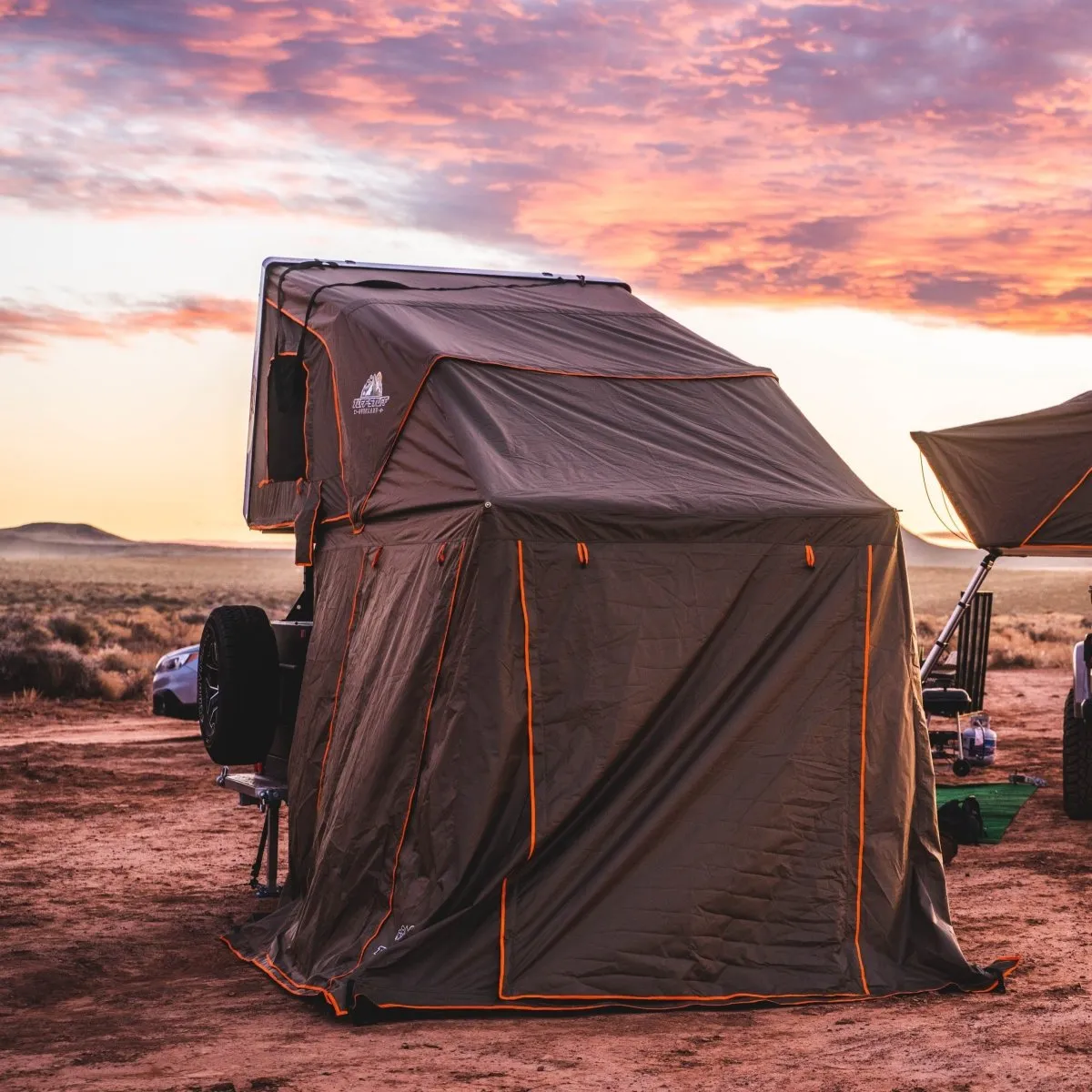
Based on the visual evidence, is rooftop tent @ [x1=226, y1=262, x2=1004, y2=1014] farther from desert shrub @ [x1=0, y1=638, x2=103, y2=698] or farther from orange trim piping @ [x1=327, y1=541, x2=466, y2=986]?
desert shrub @ [x1=0, y1=638, x2=103, y2=698]

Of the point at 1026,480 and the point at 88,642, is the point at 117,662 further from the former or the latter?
the point at 1026,480

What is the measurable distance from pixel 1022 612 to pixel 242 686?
78535 millimetres

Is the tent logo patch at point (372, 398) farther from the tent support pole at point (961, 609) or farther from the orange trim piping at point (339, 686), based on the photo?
the tent support pole at point (961, 609)

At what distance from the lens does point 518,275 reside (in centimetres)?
993

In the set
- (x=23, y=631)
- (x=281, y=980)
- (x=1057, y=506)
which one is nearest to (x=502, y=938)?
(x=281, y=980)

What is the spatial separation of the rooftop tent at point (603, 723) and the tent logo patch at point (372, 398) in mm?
39

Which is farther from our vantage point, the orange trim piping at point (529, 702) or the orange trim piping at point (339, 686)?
the orange trim piping at point (339, 686)

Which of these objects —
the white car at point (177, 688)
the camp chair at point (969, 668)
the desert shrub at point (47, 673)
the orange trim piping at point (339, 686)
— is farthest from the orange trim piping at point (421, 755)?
the desert shrub at point (47, 673)

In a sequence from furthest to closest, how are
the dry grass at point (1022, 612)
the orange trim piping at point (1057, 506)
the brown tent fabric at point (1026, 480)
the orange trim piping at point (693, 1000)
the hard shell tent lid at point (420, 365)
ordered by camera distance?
the dry grass at point (1022, 612), the brown tent fabric at point (1026, 480), the orange trim piping at point (1057, 506), the hard shell tent lid at point (420, 365), the orange trim piping at point (693, 1000)

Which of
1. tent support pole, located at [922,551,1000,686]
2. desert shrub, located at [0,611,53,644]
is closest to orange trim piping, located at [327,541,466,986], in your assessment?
tent support pole, located at [922,551,1000,686]

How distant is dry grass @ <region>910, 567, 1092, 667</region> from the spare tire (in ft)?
76.5

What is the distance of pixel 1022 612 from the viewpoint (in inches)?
3246

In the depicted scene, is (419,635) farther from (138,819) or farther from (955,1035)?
(138,819)

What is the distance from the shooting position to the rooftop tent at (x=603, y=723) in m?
6.81
